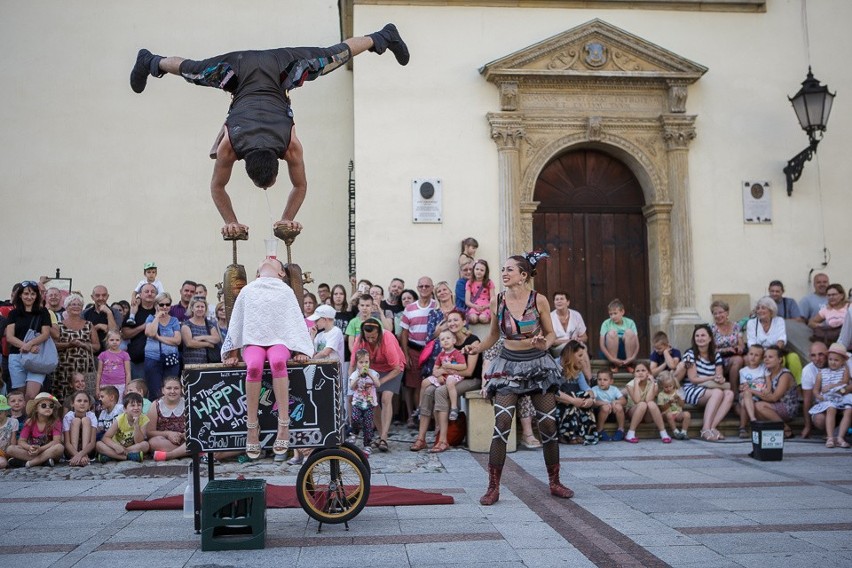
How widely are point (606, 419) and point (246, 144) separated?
20.9 ft

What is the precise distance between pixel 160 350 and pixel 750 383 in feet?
23.0

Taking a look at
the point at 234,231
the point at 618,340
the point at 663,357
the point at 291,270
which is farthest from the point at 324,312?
the point at 663,357

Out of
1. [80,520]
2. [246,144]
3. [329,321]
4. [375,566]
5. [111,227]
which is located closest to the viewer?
[375,566]

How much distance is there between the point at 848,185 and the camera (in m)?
13.1

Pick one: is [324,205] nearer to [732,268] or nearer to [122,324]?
[122,324]

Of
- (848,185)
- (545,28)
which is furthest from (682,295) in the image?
(545,28)

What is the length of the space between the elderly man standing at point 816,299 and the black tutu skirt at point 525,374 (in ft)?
23.6

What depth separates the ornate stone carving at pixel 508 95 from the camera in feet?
41.5

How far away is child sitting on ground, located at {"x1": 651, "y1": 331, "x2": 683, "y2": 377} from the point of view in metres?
10.9

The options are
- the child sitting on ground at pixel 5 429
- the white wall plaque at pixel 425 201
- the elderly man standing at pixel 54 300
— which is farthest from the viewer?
the white wall plaque at pixel 425 201

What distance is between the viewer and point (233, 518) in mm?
5148

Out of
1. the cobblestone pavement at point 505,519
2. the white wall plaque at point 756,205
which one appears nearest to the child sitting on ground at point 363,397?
the cobblestone pavement at point 505,519

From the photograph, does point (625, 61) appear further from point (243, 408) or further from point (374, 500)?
point (243, 408)

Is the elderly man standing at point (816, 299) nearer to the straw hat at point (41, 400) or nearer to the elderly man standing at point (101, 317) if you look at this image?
the elderly man standing at point (101, 317)
